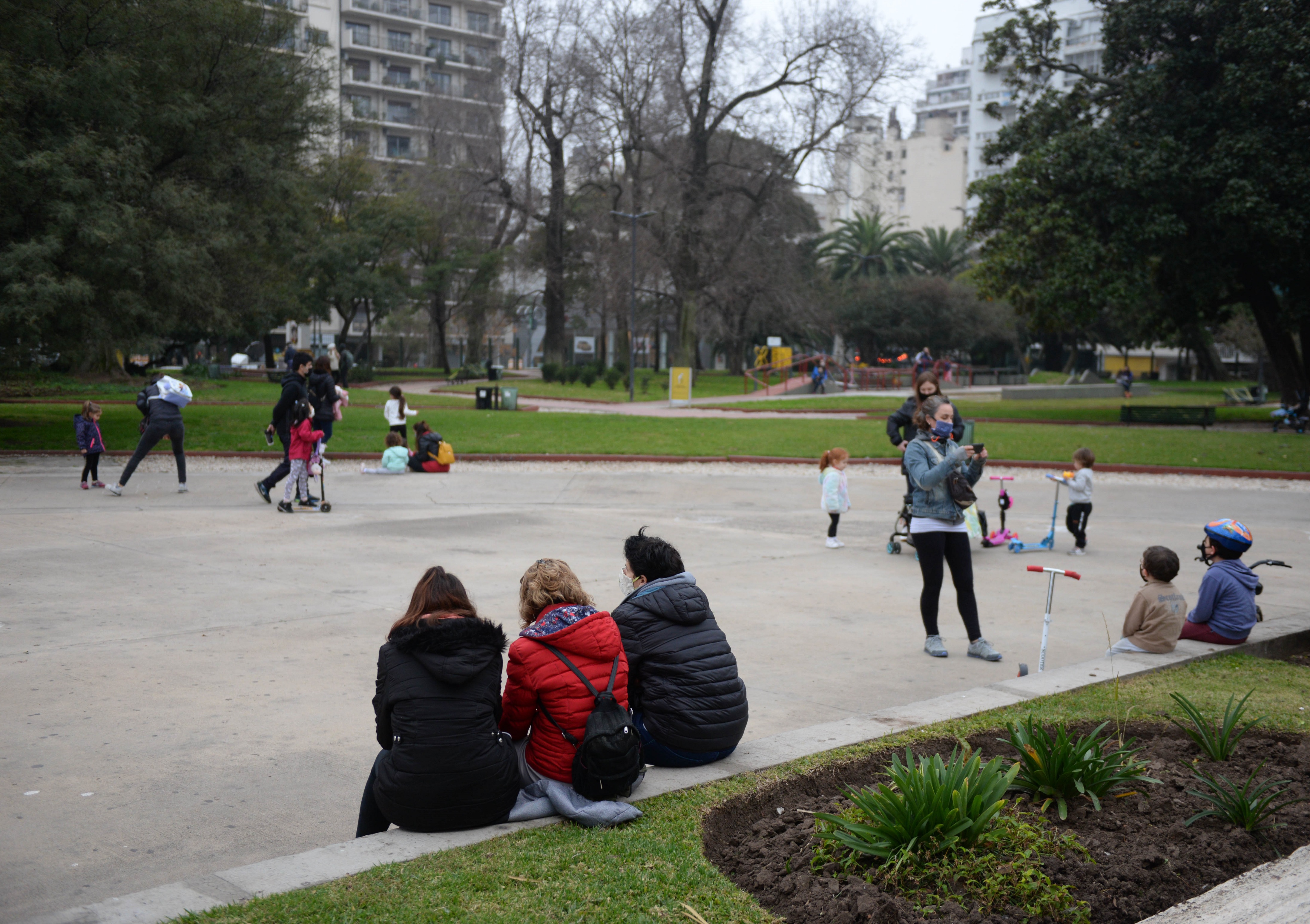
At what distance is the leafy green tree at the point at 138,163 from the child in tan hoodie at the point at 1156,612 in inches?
Result: 638

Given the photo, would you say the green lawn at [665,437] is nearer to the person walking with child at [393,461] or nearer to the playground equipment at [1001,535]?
the person walking with child at [393,461]

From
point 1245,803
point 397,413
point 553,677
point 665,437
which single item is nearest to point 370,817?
point 553,677

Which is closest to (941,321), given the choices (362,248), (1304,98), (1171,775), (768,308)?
(768,308)

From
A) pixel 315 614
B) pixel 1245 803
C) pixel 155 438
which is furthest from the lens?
pixel 155 438

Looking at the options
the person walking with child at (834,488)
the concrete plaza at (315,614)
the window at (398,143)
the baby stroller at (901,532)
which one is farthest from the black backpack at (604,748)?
the window at (398,143)

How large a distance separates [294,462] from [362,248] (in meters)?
38.0

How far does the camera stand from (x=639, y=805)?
13.7ft

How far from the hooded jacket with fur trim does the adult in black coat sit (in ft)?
33.4

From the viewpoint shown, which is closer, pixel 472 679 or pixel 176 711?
pixel 472 679

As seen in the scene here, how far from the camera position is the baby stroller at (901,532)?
36.3ft

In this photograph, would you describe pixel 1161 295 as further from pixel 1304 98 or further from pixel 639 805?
pixel 639 805

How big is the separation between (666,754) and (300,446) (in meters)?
9.96

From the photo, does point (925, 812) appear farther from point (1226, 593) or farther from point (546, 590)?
point (1226, 593)

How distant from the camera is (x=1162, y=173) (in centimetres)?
2556
